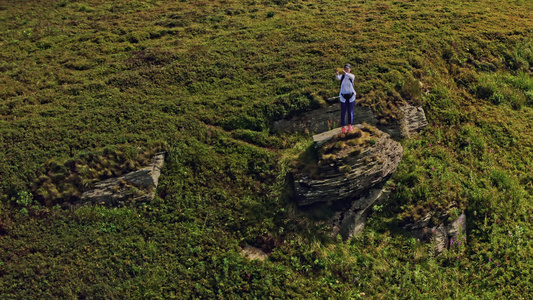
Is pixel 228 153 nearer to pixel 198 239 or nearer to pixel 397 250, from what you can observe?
pixel 198 239

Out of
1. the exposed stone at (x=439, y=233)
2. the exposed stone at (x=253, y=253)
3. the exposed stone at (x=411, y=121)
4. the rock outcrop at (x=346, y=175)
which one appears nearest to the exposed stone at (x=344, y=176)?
the rock outcrop at (x=346, y=175)

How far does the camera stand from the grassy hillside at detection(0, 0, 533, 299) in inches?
581

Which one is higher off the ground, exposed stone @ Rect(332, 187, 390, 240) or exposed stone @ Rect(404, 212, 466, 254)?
exposed stone @ Rect(332, 187, 390, 240)

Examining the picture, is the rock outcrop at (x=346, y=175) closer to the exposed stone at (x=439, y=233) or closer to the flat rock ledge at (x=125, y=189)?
the exposed stone at (x=439, y=233)

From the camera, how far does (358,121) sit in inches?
773

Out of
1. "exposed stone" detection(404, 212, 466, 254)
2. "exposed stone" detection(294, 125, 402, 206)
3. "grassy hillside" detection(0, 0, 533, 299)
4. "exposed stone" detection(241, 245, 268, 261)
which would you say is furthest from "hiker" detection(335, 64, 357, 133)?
"exposed stone" detection(241, 245, 268, 261)

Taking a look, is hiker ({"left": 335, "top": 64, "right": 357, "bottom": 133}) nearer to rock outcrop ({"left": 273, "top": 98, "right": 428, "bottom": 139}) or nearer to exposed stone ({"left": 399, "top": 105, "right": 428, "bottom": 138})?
rock outcrop ({"left": 273, "top": 98, "right": 428, "bottom": 139})

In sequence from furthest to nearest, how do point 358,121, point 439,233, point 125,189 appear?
point 358,121 → point 125,189 → point 439,233

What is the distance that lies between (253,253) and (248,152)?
17.0 feet

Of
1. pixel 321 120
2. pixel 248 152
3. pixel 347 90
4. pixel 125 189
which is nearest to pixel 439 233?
pixel 347 90

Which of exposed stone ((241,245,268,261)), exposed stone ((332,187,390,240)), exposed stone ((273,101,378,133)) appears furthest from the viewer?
exposed stone ((273,101,378,133))

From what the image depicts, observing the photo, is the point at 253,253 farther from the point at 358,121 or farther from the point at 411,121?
the point at 411,121

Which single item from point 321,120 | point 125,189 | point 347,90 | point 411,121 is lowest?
point 125,189

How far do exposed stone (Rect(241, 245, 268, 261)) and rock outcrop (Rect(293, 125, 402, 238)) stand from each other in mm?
2632
